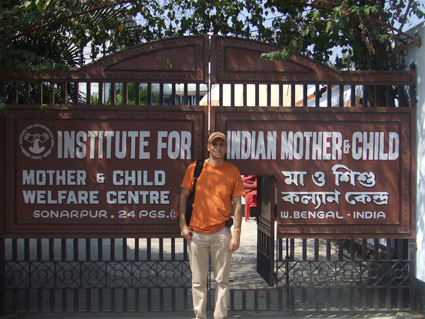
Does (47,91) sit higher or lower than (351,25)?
lower

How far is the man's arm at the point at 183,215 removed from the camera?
4133 millimetres

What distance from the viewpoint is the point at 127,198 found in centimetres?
451

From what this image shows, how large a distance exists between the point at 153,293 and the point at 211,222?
1.97m

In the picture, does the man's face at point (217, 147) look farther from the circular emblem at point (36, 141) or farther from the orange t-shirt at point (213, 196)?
the circular emblem at point (36, 141)

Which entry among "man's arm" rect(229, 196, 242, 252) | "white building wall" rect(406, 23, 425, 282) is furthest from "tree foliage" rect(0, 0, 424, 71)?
"man's arm" rect(229, 196, 242, 252)

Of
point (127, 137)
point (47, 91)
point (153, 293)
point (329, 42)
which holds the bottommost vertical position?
point (153, 293)

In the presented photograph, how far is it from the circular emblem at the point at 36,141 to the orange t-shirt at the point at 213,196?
160cm

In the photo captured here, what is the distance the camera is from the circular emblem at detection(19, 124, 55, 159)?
4.49 metres

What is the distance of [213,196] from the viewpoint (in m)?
4.11

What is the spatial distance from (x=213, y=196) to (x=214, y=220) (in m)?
0.24

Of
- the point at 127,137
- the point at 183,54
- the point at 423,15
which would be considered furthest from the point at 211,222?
the point at 423,15

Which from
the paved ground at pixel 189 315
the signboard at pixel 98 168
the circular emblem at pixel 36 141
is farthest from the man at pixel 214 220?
the circular emblem at pixel 36 141

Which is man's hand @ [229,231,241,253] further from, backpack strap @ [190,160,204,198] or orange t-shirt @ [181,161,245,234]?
backpack strap @ [190,160,204,198]

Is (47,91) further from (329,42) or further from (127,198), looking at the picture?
(329,42)
